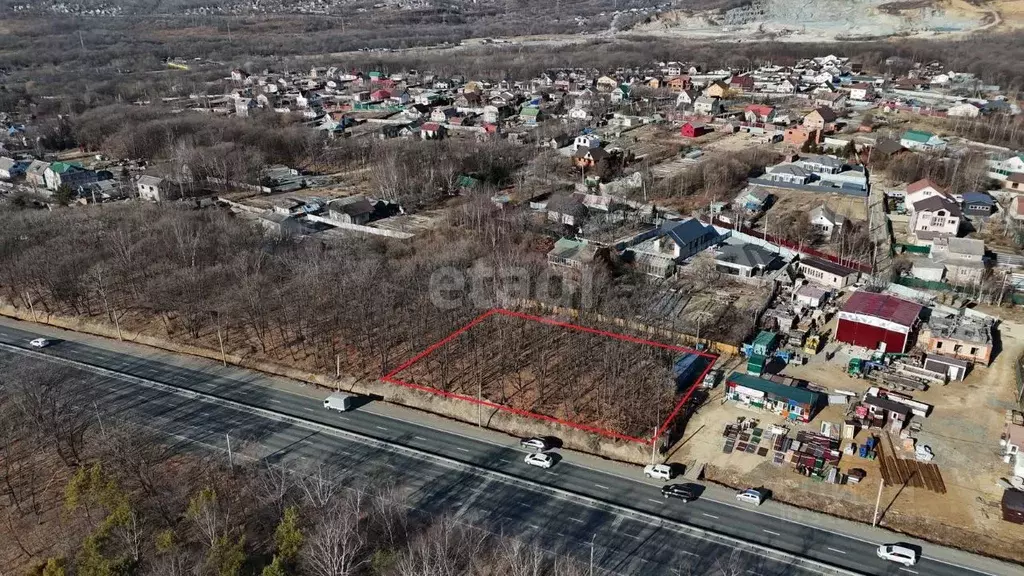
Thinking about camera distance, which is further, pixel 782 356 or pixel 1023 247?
pixel 1023 247

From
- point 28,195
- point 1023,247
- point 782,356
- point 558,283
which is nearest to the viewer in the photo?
point 782,356

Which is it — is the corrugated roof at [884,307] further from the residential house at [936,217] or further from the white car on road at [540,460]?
the white car on road at [540,460]

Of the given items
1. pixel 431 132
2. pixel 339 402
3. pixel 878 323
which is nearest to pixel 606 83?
pixel 431 132

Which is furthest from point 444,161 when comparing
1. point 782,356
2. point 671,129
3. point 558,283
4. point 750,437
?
point 750,437

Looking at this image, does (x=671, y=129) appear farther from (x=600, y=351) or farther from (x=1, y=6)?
(x=1, y=6)

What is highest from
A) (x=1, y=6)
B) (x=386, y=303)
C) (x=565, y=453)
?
(x=1, y=6)

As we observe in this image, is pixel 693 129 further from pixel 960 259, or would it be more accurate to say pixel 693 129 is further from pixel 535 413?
pixel 535 413
